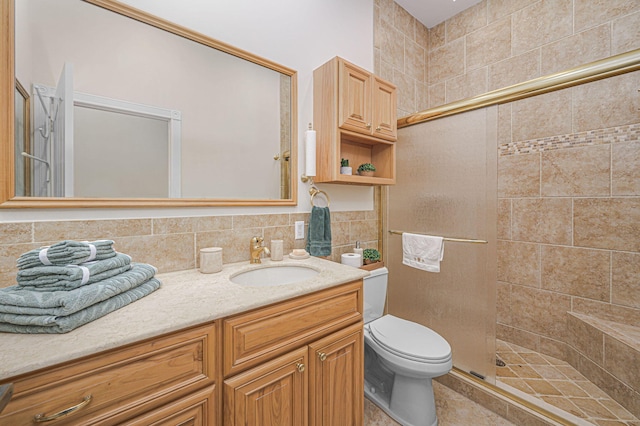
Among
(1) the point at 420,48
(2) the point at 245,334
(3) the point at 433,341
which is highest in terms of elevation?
(1) the point at 420,48

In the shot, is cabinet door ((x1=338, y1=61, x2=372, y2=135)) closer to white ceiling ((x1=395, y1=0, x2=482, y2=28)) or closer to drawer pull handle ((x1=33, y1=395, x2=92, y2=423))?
white ceiling ((x1=395, y1=0, x2=482, y2=28))

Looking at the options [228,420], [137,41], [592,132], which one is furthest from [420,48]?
[228,420]

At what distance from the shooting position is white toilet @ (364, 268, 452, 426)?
136 centimetres

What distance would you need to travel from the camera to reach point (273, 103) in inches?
61.7

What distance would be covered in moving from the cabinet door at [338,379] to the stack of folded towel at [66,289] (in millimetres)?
701

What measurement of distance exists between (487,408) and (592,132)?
197 cm

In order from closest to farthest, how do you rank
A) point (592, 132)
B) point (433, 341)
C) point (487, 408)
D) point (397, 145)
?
point (433, 341), point (487, 408), point (592, 132), point (397, 145)

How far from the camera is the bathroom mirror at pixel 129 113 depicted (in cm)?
96

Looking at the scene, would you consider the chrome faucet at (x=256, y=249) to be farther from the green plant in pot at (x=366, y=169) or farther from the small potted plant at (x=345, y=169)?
the green plant in pot at (x=366, y=169)

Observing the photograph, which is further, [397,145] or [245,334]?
[397,145]

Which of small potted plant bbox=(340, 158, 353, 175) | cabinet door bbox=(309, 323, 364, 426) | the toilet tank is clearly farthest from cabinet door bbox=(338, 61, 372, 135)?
cabinet door bbox=(309, 323, 364, 426)

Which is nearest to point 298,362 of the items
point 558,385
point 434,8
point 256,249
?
point 256,249

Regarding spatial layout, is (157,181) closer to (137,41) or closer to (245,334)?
(137,41)

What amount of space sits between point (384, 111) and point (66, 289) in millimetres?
1828
